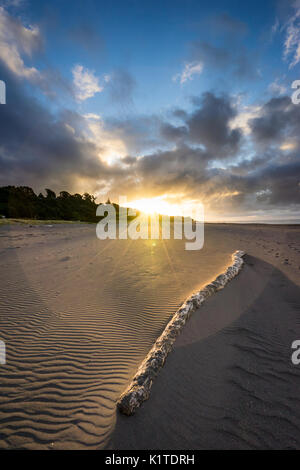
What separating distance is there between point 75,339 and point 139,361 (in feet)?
5.68

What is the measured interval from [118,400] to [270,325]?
4.37 meters

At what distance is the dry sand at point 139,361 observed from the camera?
2.25 meters

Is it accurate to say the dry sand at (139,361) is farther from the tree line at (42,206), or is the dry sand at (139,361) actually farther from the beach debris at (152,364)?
the tree line at (42,206)

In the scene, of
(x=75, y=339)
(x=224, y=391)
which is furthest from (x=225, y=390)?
(x=75, y=339)

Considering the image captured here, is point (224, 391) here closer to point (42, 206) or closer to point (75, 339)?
point (75, 339)

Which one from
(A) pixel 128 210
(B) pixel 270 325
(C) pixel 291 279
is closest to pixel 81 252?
(B) pixel 270 325

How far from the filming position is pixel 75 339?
407cm

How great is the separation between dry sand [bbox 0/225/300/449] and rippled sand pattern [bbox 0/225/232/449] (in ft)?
0.06

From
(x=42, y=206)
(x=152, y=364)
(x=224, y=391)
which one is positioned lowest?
(x=224, y=391)

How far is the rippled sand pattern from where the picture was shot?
7.70ft

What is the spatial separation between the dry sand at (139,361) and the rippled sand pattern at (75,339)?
19 millimetres

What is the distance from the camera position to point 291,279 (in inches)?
318

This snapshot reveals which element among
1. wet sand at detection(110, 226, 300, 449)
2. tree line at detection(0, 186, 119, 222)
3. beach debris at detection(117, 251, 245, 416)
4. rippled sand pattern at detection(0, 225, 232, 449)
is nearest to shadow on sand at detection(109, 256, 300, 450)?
wet sand at detection(110, 226, 300, 449)
